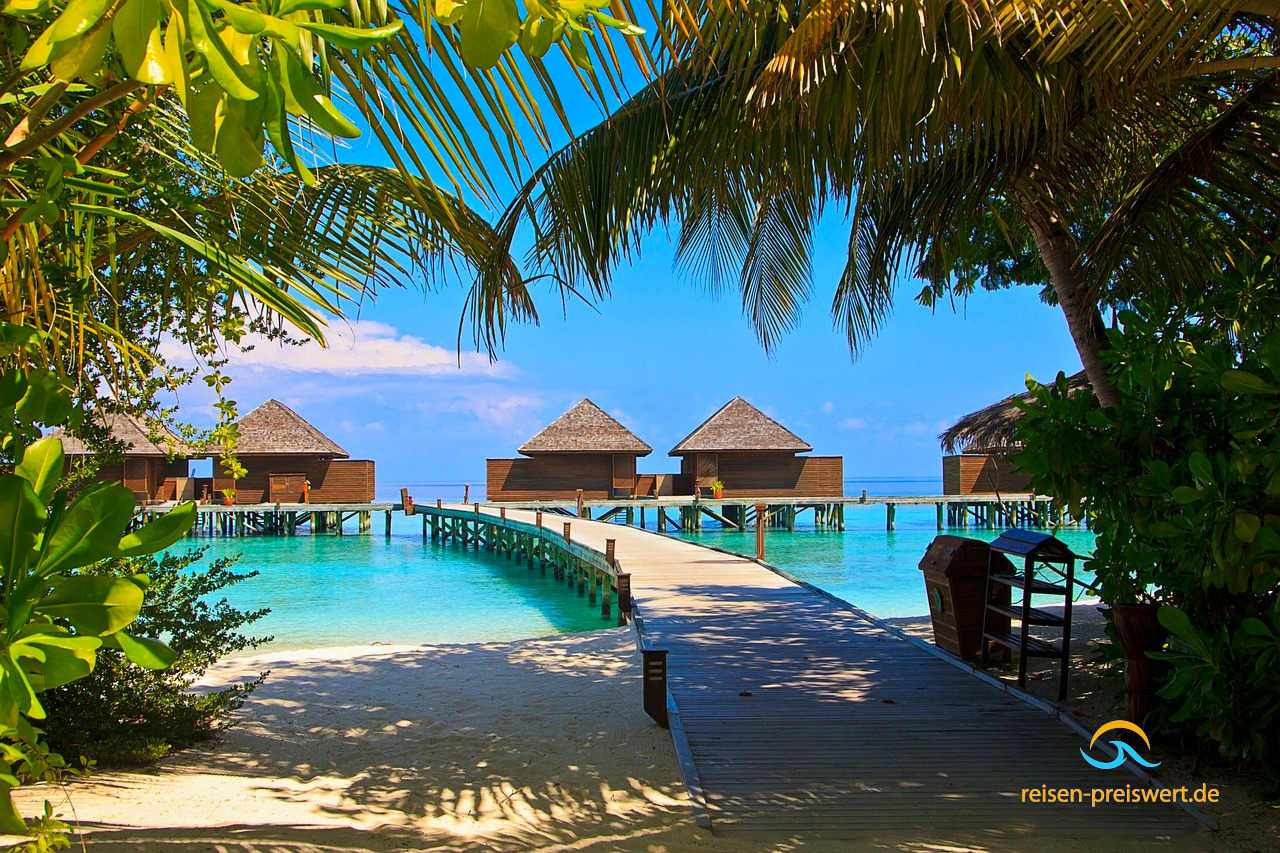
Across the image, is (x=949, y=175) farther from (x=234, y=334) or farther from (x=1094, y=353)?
(x=234, y=334)

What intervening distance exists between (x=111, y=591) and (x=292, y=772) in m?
4.91

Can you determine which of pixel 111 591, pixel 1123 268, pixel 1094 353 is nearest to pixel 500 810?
pixel 111 591

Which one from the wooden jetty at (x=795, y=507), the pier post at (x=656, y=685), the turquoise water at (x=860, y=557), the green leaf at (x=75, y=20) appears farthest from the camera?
the wooden jetty at (x=795, y=507)

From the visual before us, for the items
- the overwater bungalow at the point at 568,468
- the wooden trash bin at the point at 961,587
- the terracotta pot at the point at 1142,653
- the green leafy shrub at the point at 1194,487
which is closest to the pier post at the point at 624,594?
the wooden trash bin at the point at 961,587

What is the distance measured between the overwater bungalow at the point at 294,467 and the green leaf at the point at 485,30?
34.7 metres

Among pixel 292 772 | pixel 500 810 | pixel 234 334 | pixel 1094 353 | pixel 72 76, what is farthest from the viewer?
pixel 1094 353

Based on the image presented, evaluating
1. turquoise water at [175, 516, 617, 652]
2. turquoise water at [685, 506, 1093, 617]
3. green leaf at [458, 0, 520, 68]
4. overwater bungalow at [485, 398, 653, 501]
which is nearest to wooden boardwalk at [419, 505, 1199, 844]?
green leaf at [458, 0, 520, 68]

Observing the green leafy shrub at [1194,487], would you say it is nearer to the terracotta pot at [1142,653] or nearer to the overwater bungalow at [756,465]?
the terracotta pot at [1142,653]

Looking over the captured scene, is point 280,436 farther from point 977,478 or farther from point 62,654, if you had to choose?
point 62,654

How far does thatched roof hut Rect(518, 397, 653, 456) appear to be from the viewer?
111 ft

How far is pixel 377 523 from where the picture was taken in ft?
179

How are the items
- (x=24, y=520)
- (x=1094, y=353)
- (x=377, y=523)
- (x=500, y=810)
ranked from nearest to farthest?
(x=24, y=520) < (x=500, y=810) < (x=1094, y=353) < (x=377, y=523)

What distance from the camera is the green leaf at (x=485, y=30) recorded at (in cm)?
73

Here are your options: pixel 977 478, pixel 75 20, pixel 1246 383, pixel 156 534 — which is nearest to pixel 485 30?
pixel 75 20
